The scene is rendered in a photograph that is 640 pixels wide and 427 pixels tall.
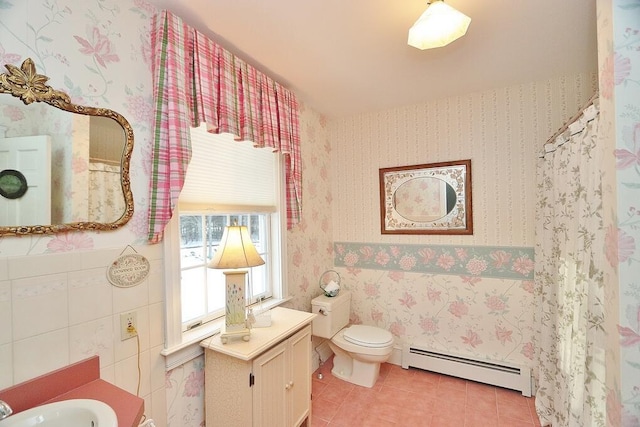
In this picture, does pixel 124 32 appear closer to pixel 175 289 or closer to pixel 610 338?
pixel 175 289

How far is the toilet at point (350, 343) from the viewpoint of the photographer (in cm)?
221

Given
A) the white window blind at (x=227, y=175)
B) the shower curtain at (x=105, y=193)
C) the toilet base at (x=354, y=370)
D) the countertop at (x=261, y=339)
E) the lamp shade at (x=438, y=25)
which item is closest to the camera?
the shower curtain at (x=105, y=193)

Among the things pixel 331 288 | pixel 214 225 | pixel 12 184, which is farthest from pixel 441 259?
pixel 12 184

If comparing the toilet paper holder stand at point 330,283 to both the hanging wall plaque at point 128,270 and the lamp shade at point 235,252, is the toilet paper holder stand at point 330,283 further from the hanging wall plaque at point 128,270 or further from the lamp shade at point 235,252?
the hanging wall plaque at point 128,270

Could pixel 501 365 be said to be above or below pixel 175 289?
below

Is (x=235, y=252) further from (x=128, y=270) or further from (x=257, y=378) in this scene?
(x=257, y=378)

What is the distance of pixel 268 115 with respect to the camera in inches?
75.3

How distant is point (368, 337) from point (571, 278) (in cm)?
140

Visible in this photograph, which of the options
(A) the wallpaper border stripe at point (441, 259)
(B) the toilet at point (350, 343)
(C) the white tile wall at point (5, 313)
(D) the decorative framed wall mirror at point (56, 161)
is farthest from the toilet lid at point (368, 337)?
(C) the white tile wall at point (5, 313)

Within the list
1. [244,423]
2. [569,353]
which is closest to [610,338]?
[569,353]

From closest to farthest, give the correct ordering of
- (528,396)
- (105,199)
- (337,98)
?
(105,199) < (528,396) < (337,98)

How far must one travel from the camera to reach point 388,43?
166 centimetres

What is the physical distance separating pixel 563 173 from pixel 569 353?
3.19ft

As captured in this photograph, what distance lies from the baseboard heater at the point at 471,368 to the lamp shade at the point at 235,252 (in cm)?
187
